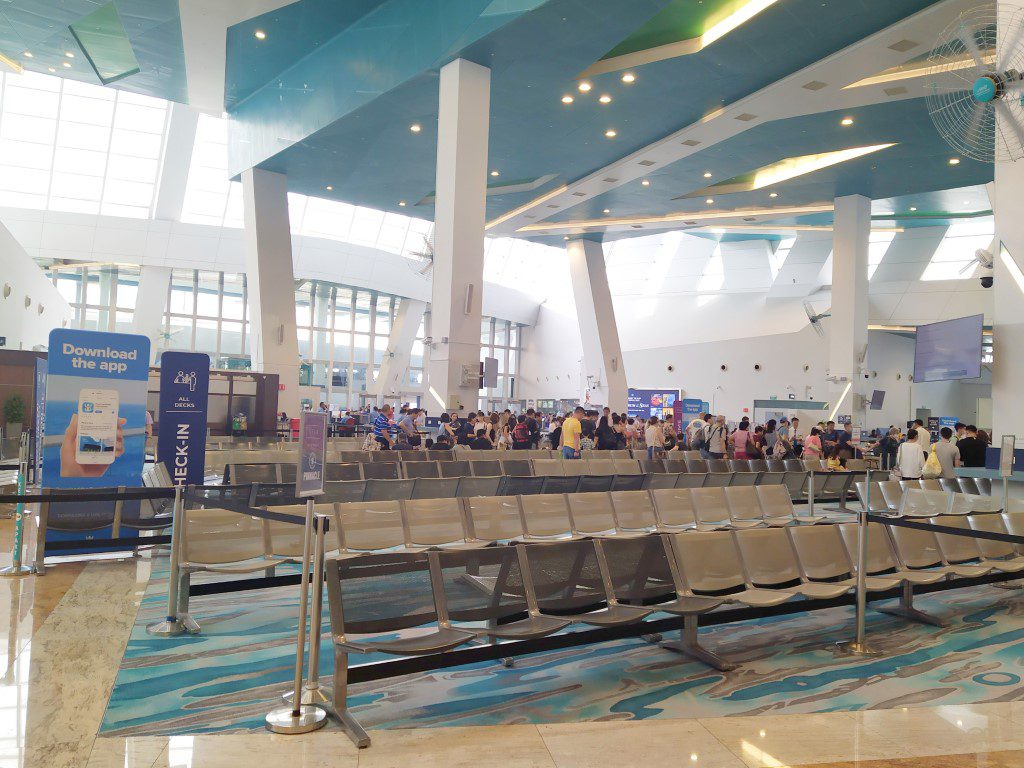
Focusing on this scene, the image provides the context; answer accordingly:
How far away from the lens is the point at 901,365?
89.9 ft

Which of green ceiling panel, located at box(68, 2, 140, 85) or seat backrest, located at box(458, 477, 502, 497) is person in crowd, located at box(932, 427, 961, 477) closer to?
seat backrest, located at box(458, 477, 502, 497)

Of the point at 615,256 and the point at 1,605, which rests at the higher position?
the point at 615,256

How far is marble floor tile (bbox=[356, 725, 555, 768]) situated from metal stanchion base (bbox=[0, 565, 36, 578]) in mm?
4373

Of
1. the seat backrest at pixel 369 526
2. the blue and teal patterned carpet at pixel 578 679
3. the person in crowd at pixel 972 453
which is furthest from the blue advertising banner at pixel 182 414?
the person in crowd at pixel 972 453

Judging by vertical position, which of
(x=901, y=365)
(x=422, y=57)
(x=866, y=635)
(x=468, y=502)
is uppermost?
(x=422, y=57)

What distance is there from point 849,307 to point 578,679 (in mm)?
18826

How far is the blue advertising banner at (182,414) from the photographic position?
7.80 m

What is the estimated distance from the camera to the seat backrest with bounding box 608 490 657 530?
22.7 feet

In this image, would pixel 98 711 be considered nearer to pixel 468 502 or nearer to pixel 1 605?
pixel 1 605

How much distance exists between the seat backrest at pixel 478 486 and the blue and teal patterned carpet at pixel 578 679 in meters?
2.82

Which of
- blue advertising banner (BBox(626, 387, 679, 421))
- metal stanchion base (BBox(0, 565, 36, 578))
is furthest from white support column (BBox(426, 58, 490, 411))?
blue advertising banner (BBox(626, 387, 679, 421))

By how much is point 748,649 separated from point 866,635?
1.05m

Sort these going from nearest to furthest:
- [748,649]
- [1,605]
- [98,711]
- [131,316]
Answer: [98,711], [748,649], [1,605], [131,316]

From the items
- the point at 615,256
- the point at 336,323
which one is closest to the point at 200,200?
the point at 336,323
